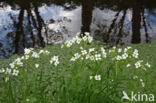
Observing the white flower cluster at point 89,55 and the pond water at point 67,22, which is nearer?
the white flower cluster at point 89,55

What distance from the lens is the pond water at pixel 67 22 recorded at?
15.1 ft

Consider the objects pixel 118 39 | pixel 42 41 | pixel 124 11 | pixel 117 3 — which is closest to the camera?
pixel 42 41

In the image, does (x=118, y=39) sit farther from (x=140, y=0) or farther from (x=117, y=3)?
(x=140, y=0)

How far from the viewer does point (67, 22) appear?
5254 millimetres

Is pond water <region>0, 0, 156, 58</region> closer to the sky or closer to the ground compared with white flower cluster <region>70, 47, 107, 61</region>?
closer to the sky

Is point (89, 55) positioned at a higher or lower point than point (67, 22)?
lower

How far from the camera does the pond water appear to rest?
15.1ft

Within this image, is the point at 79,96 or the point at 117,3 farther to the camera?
the point at 117,3

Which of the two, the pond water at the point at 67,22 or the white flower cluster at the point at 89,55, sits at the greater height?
the pond water at the point at 67,22

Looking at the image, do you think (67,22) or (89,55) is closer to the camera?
(89,55)

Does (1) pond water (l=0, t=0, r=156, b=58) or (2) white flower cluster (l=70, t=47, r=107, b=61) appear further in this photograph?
(1) pond water (l=0, t=0, r=156, b=58)

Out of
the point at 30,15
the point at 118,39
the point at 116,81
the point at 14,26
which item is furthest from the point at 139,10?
the point at 116,81

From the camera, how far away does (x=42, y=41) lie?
4598mm

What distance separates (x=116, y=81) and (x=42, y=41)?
11.4 ft
